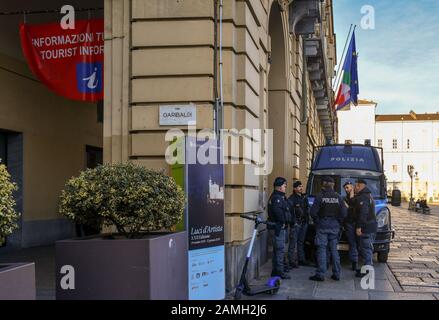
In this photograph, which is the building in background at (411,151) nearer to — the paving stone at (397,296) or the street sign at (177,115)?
the paving stone at (397,296)

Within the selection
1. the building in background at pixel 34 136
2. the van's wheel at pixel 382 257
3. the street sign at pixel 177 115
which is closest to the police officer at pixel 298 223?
the van's wheel at pixel 382 257

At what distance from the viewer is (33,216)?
13750mm

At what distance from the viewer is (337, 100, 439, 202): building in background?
94.7 meters

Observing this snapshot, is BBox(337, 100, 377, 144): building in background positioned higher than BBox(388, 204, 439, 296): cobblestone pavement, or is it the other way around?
BBox(337, 100, 377, 144): building in background

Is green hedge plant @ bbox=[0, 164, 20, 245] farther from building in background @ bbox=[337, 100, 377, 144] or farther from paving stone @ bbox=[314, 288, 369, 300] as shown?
building in background @ bbox=[337, 100, 377, 144]

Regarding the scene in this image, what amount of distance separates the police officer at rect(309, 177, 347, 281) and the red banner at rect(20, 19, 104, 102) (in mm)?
4452

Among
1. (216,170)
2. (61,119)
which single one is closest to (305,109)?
(61,119)

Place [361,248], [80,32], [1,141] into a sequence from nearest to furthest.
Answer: [80,32], [361,248], [1,141]

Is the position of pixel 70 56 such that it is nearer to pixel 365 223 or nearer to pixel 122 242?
pixel 122 242

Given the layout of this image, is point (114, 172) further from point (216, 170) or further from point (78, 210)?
point (216, 170)

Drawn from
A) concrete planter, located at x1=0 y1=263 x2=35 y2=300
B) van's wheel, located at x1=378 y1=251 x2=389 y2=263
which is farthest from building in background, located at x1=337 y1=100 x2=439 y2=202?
concrete planter, located at x1=0 y1=263 x2=35 y2=300

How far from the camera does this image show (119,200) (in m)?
5.19

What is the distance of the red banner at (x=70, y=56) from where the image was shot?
9516 mm
